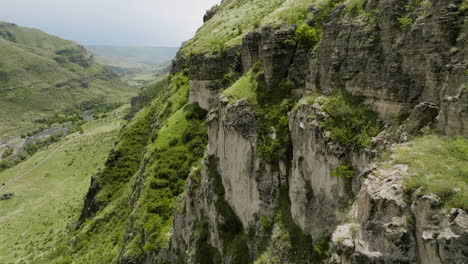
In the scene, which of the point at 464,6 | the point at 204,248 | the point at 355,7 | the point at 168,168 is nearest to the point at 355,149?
the point at 464,6

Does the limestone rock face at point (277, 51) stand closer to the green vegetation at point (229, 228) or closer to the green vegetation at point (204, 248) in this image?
the green vegetation at point (229, 228)

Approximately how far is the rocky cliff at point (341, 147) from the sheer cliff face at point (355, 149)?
69mm

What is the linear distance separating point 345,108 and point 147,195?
39.3 m

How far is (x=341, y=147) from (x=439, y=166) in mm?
7123

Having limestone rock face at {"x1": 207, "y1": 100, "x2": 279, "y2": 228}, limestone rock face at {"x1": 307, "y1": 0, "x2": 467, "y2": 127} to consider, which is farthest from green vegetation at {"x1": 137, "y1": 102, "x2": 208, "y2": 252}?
limestone rock face at {"x1": 307, "y1": 0, "x2": 467, "y2": 127}

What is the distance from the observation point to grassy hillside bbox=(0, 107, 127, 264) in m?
88.1

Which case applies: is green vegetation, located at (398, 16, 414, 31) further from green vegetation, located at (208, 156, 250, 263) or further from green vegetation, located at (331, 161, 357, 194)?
green vegetation, located at (208, 156, 250, 263)

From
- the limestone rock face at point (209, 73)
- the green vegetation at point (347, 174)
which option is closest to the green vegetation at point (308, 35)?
the green vegetation at point (347, 174)

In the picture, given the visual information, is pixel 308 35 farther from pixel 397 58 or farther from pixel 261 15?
pixel 261 15

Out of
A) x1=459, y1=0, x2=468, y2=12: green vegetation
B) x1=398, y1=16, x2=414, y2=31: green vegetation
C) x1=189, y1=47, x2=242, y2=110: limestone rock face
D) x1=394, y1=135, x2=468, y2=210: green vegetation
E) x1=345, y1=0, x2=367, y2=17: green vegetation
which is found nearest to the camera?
x1=394, y1=135, x2=468, y2=210: green vegetation

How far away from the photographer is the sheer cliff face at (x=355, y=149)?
12.6 metres

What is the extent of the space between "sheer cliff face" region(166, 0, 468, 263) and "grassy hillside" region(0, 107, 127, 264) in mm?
73221

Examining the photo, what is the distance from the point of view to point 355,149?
19.5m

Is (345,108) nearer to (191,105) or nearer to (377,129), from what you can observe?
(377,129)
